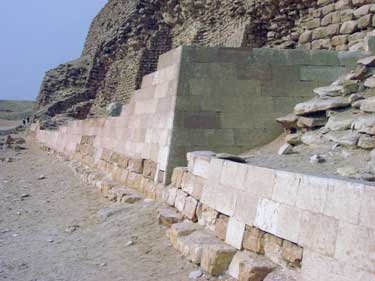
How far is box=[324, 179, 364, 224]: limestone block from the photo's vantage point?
8.53 feet

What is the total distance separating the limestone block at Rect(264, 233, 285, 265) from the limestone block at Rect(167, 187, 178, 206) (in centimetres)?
218

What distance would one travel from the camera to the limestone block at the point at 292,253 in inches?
119

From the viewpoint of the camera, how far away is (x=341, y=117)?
16.8ft

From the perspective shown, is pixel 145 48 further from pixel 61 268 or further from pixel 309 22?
pixel 61 268

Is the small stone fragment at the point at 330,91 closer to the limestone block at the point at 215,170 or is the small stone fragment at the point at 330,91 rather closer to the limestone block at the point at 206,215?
the limestone block at the point at 215,170

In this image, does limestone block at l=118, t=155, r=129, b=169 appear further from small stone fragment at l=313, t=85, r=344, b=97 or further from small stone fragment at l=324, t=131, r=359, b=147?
small stone fragment at l=324, t=131, r=359, b=147

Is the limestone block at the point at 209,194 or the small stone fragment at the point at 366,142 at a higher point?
the small stone fragment at the point at 366,142

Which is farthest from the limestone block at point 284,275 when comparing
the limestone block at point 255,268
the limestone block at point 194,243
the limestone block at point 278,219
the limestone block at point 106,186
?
the limestone block at point 106,186

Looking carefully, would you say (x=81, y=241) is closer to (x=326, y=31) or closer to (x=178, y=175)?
(x=178, y=175)

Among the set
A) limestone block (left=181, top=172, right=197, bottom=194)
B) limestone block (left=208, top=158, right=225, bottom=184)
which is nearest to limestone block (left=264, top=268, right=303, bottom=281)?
limestone block (left=208, top=158, right=225, bottom=184)

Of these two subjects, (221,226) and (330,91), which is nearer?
(221,226)

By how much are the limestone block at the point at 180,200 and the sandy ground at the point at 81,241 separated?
31 cm

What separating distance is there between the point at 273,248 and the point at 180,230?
1.46 meters

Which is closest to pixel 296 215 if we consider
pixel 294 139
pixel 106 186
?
pixel 294 139
